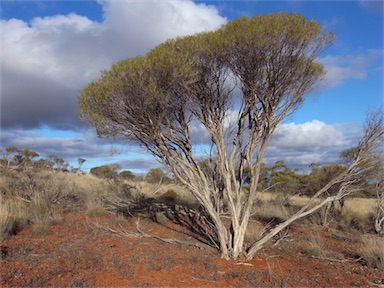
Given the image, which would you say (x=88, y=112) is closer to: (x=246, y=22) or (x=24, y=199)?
(x=246, y=22)

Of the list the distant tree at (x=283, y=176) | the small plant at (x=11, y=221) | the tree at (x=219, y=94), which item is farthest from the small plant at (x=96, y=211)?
the distant tree at (x=283, y=176)

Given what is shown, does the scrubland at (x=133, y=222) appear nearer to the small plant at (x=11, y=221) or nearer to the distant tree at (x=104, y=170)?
the small plant at (x=11, y=221)

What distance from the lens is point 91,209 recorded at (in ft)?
44.4

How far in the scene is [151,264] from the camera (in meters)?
7.68

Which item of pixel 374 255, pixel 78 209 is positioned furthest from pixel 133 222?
pixel 374 255

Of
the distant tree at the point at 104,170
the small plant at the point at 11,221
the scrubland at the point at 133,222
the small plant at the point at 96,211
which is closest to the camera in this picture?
the scrubland at the point at 133,222

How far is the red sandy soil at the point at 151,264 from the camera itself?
654cm

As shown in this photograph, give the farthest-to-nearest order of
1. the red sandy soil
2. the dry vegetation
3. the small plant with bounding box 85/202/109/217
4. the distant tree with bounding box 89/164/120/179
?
the distant tree with bounding box 89/164/120/179
the small plant with bounding box 85/202/109/217
the dry vegetation
the red sandy soil

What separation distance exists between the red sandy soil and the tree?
94 cm

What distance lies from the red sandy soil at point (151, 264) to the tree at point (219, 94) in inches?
37.0

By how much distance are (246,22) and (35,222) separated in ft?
28.3

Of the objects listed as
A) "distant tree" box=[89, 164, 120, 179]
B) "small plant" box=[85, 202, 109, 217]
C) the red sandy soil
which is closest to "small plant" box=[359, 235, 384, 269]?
the red sandy soil

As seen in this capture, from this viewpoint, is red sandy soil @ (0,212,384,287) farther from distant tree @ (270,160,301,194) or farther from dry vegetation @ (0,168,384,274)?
distant tree @ (270,160,301,194)

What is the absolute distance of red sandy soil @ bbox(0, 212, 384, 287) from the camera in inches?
258
